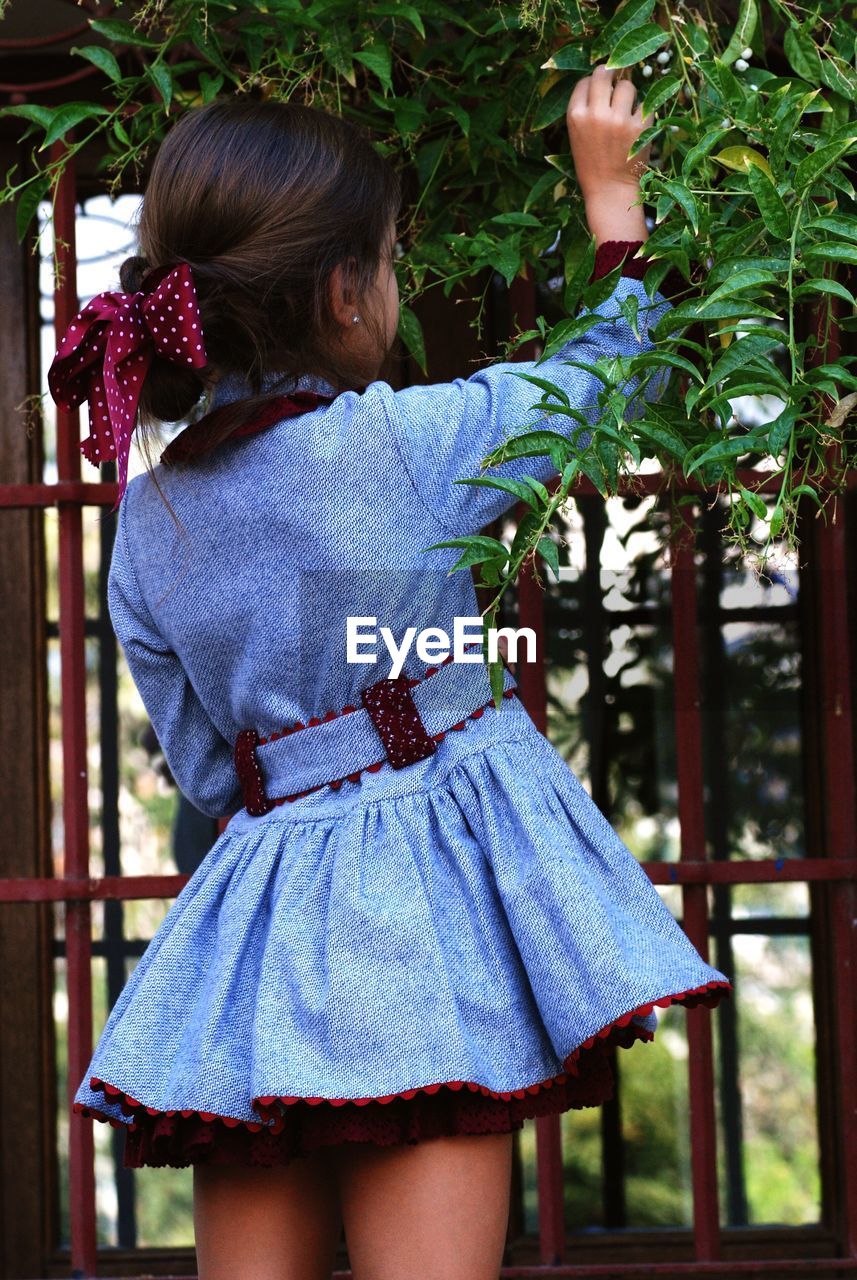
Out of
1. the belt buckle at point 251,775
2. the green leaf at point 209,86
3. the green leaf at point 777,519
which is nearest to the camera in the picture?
the green leaf at point 777,519

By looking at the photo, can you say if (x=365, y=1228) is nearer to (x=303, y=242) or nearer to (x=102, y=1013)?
(x=303, y=242)

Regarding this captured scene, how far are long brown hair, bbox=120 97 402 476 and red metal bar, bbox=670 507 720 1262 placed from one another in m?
0.70

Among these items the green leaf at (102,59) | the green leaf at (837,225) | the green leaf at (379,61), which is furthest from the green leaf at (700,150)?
the green leaf at (102,59)

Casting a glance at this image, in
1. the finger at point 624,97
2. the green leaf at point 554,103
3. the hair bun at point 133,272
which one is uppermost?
the green leaf at point 554,103

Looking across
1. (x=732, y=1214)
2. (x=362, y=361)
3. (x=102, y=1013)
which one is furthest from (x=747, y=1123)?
(x=362, y=361)

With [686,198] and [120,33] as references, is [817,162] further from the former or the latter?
[120,33]

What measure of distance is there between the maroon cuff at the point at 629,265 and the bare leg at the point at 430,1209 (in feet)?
2.27

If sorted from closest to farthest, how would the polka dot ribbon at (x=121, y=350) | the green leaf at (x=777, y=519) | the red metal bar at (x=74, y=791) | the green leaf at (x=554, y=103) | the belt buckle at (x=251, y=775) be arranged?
the green leaf at (x=777, y=519), the polka dot ribbon at (x=121, y=350), the belt buckle at (x=251, y=775), the green leaf at (x=554, y=103), the red metal bar at (x=74, y=791)

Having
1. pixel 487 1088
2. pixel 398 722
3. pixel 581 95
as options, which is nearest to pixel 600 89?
pixel 581 95

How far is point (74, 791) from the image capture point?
184cm

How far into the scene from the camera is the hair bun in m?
1.32

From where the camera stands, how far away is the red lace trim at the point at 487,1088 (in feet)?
3.63

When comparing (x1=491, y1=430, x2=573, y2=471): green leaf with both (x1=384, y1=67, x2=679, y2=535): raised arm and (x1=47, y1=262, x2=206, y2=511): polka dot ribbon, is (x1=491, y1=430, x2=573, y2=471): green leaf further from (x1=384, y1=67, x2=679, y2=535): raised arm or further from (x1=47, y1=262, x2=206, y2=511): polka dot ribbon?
(x1=47, y1=262, x2=206, y2=511): polka dot ribbon

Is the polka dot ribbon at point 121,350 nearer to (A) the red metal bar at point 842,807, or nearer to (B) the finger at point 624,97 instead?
(B) the finger at point 624,97
